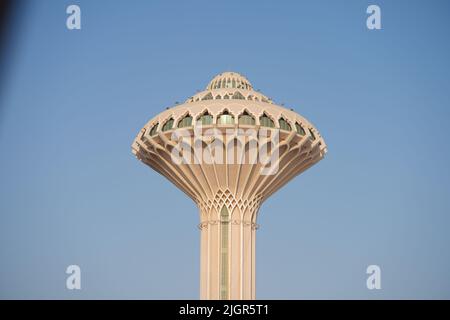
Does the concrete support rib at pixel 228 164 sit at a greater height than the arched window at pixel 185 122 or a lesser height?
lesser

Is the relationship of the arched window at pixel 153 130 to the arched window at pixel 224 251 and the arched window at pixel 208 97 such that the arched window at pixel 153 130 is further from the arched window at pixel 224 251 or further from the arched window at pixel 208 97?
the arched window at pixel 224 251

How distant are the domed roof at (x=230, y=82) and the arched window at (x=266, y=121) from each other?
7.80 meters

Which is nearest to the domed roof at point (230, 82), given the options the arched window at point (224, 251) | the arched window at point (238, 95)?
the arched window at point (238, 95)

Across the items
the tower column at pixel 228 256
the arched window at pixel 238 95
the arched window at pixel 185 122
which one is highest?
the arched window at pixel 238 95

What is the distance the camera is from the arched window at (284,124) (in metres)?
55.8

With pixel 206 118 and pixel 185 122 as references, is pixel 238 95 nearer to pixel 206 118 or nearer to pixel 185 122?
pixel 206 118

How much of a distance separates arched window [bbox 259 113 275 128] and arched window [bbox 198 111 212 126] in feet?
16.5

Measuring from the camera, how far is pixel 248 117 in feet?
183

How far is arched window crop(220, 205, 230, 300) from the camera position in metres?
56.4

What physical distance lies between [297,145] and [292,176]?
14.4 ft

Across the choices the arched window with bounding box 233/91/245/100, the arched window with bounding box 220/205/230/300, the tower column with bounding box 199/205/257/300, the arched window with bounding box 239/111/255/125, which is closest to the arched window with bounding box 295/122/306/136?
the arched window with bounding box 239/111/255/125

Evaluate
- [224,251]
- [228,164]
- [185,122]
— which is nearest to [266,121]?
[228,164]

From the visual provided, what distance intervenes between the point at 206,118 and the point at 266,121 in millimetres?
5941
